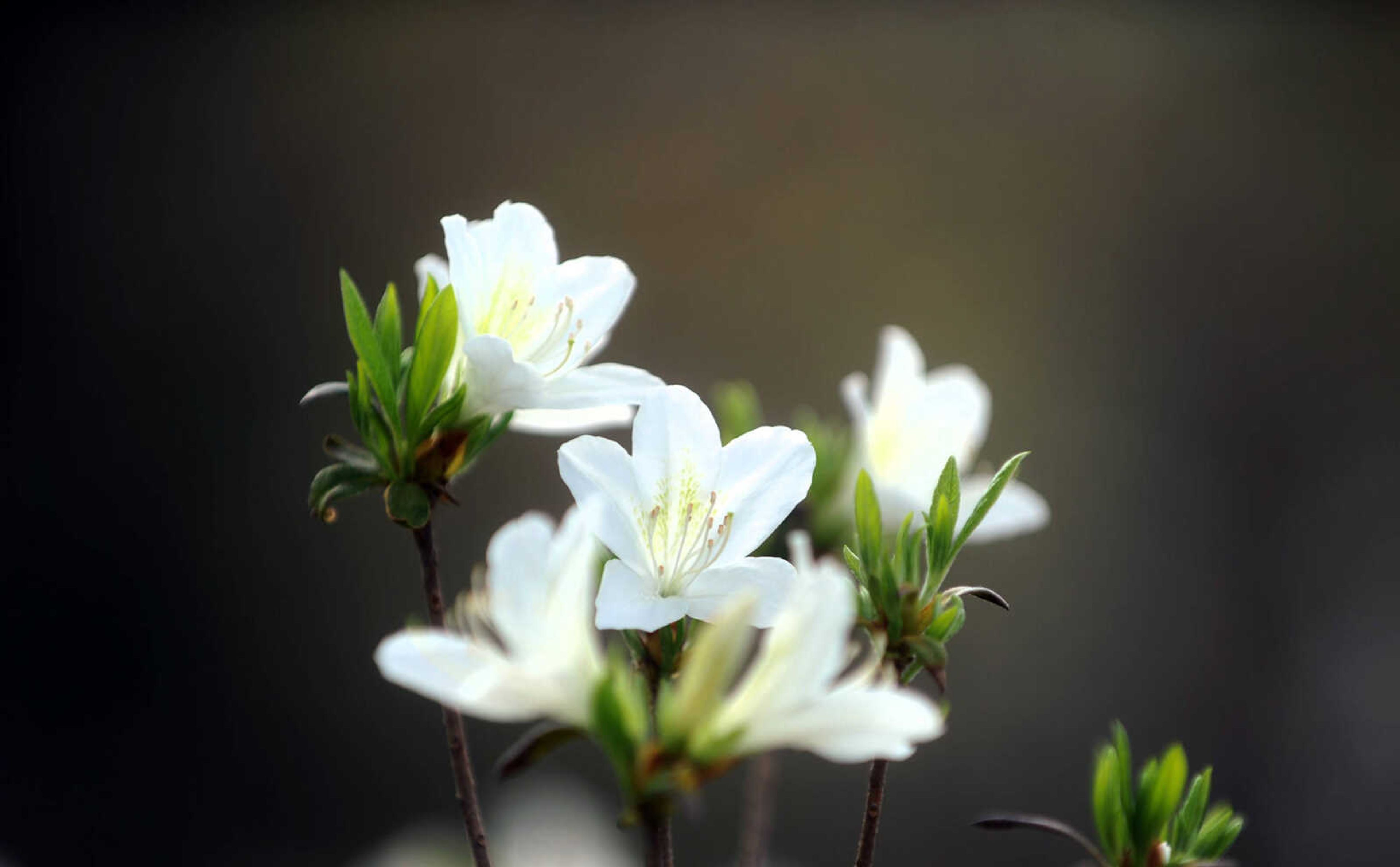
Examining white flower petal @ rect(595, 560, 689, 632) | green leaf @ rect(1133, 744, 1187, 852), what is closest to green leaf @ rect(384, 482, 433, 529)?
white flower petal @ rect(595, 560, 689, 632)

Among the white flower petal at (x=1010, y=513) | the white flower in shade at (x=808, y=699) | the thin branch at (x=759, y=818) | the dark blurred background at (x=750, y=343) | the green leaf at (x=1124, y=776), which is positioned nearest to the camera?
the white flower in shade at (x=808, y=699)

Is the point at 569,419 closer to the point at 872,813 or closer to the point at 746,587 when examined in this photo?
the point at 746,587

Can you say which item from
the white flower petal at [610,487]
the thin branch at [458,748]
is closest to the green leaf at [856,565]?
the white flower petal at [610,487]

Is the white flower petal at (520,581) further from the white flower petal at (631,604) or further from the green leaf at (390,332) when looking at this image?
the green leaf at (390,332)

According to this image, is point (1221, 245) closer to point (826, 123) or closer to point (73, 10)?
point (826, 123)

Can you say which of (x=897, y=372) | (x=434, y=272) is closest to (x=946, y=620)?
(x=434, y=272)

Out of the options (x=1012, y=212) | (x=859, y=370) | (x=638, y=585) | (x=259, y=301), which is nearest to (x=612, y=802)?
(x=859, y=370)
